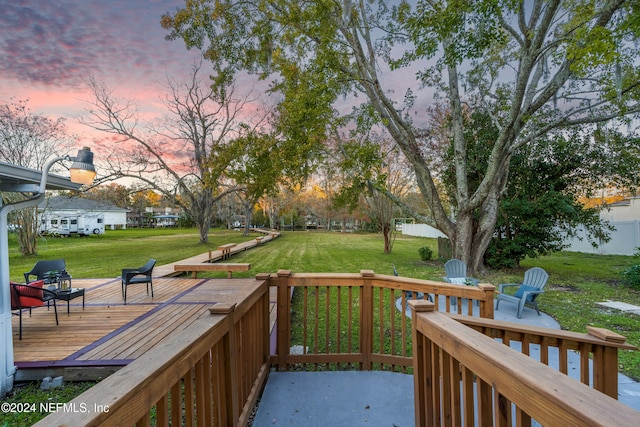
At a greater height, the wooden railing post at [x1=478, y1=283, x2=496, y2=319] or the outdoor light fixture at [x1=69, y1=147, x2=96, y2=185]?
the outdoor light fixture at [x1=69, y1=147, x2=96, y2=185]

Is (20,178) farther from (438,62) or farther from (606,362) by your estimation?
(438,62)

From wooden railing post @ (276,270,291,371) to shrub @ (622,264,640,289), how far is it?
369 inches

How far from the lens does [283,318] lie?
2.96 m

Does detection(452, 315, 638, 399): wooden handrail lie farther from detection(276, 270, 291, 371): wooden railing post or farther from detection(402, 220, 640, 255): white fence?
detection(402, 220, 640, 255): white fence

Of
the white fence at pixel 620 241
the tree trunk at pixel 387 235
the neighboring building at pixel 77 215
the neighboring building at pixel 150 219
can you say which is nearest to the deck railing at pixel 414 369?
the tree trunk at pixel 387 235

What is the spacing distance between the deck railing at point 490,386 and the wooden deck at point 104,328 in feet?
4.31

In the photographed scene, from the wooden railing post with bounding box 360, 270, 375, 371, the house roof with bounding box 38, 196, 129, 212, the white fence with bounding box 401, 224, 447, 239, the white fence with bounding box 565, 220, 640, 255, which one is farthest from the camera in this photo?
the house roof with bounding box 38, 196, 129, 212

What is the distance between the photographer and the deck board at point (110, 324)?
3.54 m

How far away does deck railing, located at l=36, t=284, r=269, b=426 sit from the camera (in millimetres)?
796

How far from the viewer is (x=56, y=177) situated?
14.4 feet

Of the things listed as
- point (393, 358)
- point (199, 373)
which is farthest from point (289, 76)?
point (199, 373)

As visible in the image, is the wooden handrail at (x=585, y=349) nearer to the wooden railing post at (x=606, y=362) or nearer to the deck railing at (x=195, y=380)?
the wooden railing post at (x=606, y=362)

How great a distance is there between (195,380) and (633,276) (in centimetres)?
1057

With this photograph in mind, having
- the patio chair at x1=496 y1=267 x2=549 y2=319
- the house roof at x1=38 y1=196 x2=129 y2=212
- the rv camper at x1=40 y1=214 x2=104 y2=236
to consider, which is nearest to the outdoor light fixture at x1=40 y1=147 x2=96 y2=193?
the patio chair at x1=496 y1=267 x2=549 y2=319
